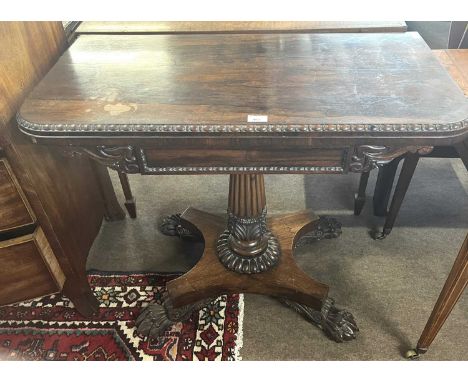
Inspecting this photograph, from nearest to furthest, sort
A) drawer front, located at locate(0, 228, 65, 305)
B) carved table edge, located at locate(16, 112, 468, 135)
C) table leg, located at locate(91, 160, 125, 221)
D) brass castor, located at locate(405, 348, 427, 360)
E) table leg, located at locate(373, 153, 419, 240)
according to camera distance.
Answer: carved table edge, located at locate(16, 112, 468, 135)
drawer front, located at locate(0, 228, 65, 305)
brass castor, located at locate(405, 348, 427, 360)
table leg, located at locate(373, 153, 419, 240)
table leg, located at locate(91, 160, 125, 221)

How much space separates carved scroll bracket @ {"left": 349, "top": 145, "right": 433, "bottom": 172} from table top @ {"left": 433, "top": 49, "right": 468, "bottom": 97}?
337mm

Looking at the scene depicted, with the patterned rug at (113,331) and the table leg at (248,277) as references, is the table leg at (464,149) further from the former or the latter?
the patterned rug at (113,331)

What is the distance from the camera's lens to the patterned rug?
1.07 m

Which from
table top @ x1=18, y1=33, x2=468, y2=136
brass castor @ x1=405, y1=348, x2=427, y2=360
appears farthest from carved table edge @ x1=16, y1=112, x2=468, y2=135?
brass castor @ x1=405, y1=348, x2=427, y2=360

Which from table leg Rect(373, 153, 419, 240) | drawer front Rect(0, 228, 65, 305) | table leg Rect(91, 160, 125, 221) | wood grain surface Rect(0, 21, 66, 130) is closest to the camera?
wood grain surface Rect(0, 21, 66, 130)

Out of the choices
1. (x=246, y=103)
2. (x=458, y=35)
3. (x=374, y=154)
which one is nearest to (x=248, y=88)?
(x=246, y=103)

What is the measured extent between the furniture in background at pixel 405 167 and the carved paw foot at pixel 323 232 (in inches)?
5.4

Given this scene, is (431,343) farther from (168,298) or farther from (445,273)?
(168,298)

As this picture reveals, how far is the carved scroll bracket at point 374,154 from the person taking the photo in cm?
70

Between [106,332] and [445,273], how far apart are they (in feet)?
3.31

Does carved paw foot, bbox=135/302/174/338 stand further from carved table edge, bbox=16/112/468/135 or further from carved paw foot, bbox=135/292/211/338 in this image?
carved table edge, bbox=16/112/468/135

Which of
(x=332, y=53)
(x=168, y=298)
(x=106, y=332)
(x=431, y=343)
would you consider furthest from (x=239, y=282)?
(x=332, y=53)

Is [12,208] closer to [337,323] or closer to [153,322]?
[153,322]

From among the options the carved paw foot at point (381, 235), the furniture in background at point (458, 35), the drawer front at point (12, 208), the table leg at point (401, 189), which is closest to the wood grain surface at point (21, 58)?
the drawer front at point (12, 208)
